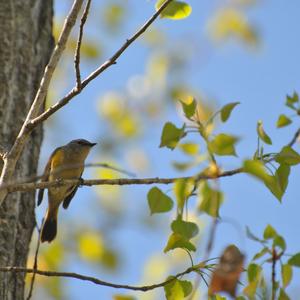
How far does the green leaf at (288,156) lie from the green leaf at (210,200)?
0.41 m

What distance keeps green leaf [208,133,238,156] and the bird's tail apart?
3707 mm

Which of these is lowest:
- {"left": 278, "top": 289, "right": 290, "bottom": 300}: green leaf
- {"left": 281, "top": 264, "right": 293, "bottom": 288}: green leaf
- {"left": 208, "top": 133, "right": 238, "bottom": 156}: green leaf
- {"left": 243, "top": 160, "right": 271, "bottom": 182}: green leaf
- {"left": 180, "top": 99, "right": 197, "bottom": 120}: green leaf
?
{"left": 278, "top": 289, "right": 290, "bottom": 300}: green leaf

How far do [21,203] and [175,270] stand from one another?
96.6 inches

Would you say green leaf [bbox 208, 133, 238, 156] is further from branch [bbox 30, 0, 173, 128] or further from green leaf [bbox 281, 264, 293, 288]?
branch [bbox 30, 0, 173, 128]

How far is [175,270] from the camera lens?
5465 mm

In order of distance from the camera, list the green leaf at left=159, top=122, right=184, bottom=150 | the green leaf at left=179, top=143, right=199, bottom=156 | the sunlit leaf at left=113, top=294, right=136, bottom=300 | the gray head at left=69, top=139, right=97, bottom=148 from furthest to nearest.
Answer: the gray head at left=69, top=139, right=97, bottom=148 < the sunlit leaf at left=113, top=294, right=136, bottom=300 < the green leaf at left=159, top=122, right=184, bottom=150 < the green leaf at left=179, top=143, right=199, bottom=156

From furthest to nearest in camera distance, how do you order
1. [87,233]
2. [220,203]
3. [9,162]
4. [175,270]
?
[87,233] < [175,270] < [9,162] < [220,203]

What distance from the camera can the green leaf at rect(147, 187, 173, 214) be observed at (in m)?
2.24

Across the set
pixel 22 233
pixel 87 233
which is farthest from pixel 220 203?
pixel 87 233

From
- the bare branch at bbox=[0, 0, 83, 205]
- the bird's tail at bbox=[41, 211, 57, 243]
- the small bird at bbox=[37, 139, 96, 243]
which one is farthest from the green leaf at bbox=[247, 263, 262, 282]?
the bird's tail at bbox=[41, 211, 57, 243]

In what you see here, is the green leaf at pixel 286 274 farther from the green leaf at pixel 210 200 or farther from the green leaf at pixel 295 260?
the green leaf at pixel 210 200

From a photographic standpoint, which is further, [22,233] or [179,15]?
[22,233]

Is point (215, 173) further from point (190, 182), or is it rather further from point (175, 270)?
point (175, 270)

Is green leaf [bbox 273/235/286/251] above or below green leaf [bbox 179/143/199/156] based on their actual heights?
below
